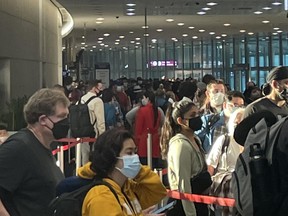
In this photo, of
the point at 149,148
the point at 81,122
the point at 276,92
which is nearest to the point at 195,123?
the point at 276,92

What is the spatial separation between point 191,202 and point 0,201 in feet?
8.65

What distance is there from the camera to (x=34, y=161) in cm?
414

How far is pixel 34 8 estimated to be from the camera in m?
19.4

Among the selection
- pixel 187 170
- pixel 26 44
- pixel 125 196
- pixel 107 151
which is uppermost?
pixel 26 44

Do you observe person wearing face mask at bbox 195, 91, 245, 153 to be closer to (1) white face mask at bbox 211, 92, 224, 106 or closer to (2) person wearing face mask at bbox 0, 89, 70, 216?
(1) white face mask at bbox 211, 92, 224, 106

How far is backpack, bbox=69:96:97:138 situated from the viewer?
1282 cm

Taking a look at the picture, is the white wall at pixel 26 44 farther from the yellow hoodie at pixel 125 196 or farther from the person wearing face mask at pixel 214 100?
the yellow hoodie at pixel 125 196

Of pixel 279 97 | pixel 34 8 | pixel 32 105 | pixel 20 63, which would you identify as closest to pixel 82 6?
pixel 34 8

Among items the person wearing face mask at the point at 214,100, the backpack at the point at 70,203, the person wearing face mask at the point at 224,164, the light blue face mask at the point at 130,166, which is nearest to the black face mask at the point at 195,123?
the person wearing face mask at the point at 224,164

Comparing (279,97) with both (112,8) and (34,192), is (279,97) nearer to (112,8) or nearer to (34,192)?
(34,192)

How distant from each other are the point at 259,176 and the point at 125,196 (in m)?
0.90

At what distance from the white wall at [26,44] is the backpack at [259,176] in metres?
12.1

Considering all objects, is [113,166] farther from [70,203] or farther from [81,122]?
[81,122]

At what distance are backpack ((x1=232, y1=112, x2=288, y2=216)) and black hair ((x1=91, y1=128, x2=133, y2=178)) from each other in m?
0.78
